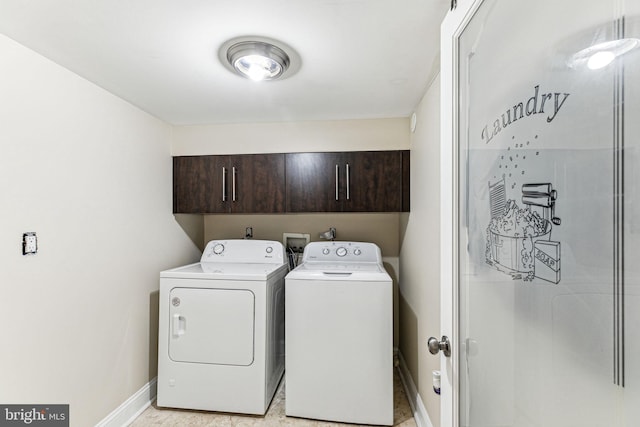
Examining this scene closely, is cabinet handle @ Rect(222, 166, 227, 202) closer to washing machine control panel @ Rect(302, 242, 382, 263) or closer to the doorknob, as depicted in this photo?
washing machine control panel @ Rect(302, 242, 382, 263)

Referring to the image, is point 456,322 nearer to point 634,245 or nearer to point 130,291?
point 634,245

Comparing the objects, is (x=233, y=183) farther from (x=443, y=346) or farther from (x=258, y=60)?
(x=443, y=346)

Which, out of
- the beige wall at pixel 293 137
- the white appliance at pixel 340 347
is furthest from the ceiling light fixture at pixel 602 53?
the beige wall at pixel 293 137

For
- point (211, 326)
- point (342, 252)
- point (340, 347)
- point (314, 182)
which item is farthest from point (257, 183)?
point (340, 347)

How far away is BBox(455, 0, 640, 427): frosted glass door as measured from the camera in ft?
1.50

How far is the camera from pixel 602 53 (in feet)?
1.58

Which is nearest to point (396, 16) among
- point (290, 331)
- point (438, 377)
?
point (438, 377)

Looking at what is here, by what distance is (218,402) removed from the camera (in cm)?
214

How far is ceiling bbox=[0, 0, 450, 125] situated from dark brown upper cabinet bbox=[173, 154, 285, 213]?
1.78 ft

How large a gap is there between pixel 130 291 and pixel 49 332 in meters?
0.57

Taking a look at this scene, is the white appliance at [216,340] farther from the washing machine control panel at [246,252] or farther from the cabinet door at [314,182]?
the cabinet door at [314,182]

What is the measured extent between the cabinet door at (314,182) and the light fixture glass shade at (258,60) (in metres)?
0.93

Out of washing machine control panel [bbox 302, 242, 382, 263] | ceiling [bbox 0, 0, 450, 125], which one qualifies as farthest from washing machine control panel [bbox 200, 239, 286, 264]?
ceiling [bbox 0, 0, 450, 125]

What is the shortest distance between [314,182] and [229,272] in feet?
→ 3.16
